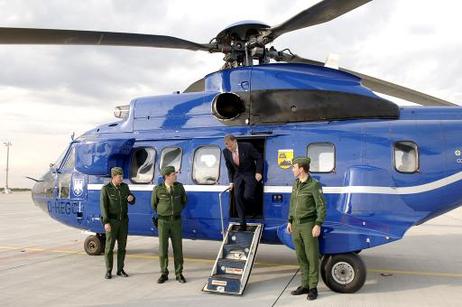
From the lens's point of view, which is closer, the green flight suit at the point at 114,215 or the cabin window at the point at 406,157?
the cabin window at the point at 406,157

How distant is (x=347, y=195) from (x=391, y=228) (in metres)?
0.80

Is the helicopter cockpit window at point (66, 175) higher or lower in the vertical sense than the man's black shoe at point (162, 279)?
higher

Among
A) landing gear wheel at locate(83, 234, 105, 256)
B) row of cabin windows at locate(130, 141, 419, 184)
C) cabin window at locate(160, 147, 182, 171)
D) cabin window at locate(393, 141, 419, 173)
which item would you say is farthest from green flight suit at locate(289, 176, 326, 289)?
landing gear wheel at locate(83, 234, 105, 256)

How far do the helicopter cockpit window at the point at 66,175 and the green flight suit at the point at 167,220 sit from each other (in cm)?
302

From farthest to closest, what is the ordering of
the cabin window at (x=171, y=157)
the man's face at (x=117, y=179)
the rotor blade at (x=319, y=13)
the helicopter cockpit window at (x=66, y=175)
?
the helicopter cockpit window at (x=66, y=175)
the cabin window at (x=171, y=157)
the man's face at (x=117, y=179)
the rotor blade at (x=319, y=13)

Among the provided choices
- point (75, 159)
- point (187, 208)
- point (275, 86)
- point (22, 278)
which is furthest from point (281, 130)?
point (22, 278)

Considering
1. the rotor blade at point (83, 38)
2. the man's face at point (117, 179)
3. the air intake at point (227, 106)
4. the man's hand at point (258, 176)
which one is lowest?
the man's face at point (117, 179)

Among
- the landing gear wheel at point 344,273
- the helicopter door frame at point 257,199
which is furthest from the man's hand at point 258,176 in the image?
the landing gear wheel at point 344,273

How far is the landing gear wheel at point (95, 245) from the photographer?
9.50 meters

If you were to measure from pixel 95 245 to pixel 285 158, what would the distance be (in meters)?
4.81

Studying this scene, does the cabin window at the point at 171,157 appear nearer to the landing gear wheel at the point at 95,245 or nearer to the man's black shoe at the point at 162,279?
the man's black shoe at the point at 162,279

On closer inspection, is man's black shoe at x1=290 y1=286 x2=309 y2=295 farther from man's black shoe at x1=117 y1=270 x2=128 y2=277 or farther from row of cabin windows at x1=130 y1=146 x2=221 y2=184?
man's black shoe at x1=117 y1=270 x2=128 y2=277

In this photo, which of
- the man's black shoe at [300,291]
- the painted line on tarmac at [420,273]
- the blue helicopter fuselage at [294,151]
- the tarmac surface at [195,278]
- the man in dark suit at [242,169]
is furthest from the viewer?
the painted line on tarmac at [420,273]

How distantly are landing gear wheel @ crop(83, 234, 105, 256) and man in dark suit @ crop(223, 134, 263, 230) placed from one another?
12.6 ft
